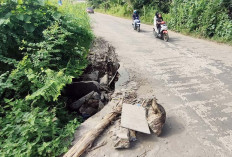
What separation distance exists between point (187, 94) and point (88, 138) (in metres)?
2.59

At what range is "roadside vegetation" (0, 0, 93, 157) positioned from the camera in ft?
9.52

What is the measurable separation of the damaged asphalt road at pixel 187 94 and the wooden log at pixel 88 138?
24cm

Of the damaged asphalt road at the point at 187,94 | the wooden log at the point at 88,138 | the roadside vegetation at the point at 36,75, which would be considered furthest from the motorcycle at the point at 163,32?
the wooden log at the point at 88,138

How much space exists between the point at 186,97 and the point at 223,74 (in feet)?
6.38

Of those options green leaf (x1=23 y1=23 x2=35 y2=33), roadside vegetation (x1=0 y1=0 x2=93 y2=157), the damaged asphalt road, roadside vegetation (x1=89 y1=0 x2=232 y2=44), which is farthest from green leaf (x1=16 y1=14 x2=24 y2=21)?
roadside vegetation (x1=89 y1=0 x2=232 y2=44)

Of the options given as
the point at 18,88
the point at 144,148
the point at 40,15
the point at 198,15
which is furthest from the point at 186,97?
the point at 198,15

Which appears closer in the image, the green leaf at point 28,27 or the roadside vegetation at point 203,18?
the green leaf at point 28,27

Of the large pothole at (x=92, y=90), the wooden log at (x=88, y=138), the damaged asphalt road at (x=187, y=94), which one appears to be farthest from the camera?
the large pothole at (x=92, y=90)

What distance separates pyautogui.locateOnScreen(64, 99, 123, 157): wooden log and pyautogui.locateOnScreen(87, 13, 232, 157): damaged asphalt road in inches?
9.3

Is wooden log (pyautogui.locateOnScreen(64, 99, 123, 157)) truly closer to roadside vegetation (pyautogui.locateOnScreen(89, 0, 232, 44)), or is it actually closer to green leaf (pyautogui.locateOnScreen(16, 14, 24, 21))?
green leaf (pyautogui.locateOnScreen(16, 14, 24, 21))

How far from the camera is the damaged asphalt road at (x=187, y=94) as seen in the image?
2840mm

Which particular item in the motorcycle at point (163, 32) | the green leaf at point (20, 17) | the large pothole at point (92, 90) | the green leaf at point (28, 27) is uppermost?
the green leaf at point (20, 17)

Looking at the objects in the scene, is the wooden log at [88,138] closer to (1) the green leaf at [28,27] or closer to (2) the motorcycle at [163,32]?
(1) the green leaf at [28,27]

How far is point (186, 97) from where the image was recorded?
4.22 m
